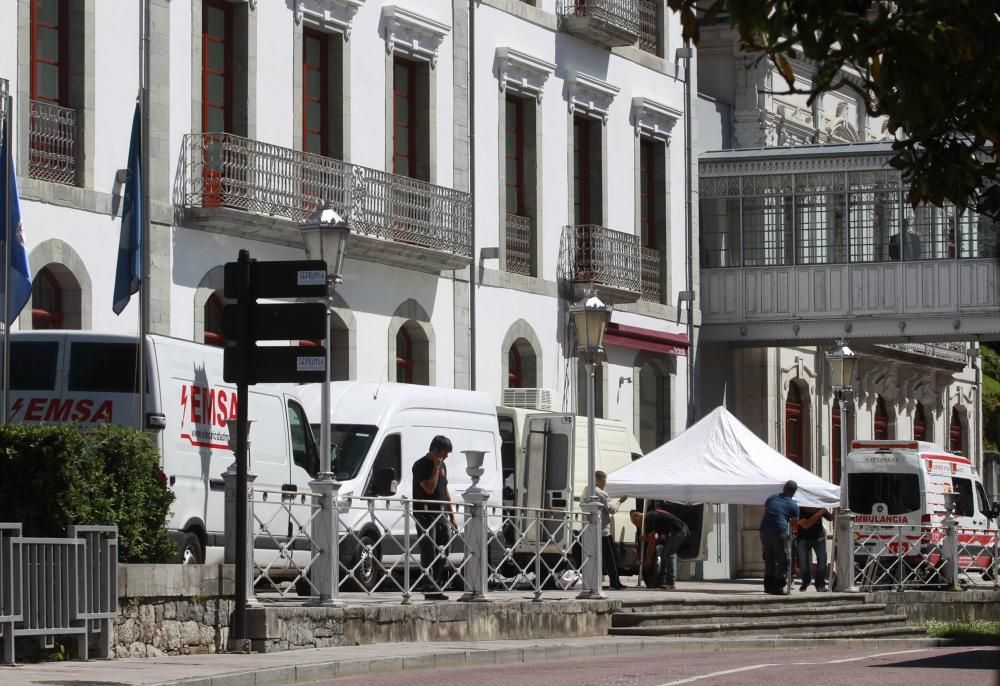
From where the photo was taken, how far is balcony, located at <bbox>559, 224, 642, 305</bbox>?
36812 mm

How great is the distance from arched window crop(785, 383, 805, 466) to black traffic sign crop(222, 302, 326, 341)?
28.4 meters

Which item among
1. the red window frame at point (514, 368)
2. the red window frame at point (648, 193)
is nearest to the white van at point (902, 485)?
the red window frame at point (514, 368)

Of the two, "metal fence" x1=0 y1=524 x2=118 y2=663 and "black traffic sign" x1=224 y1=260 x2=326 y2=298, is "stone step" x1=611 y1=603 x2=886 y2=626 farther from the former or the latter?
"metal fence" x1=0 y1=524 x2=118 y2=663

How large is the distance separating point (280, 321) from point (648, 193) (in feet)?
76.0

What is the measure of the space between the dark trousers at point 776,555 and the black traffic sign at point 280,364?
12356 millimetres

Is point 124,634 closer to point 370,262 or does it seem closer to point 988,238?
point 370,262

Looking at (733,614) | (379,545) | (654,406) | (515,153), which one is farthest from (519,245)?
(379,545)

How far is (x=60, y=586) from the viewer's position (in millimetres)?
16312

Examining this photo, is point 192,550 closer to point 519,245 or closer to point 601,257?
point 519,245

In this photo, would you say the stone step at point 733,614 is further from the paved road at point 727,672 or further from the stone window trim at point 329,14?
the stone window trim at point 329,14

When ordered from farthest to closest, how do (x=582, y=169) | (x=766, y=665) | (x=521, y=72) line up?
(x=582, y=169) → (x=521, y=72) → (x=766, y=665)

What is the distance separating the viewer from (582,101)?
37531 mm

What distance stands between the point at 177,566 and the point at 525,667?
311 centimetres

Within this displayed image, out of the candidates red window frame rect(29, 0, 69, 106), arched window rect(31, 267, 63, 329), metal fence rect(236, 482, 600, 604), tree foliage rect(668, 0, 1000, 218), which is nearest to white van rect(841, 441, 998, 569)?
metal fence rect(236, 482, 600, 604)
